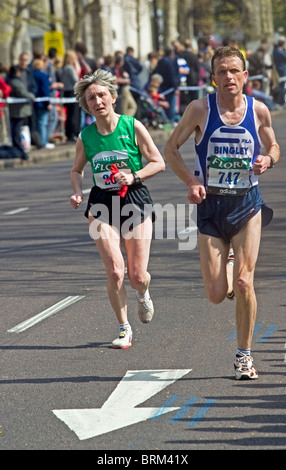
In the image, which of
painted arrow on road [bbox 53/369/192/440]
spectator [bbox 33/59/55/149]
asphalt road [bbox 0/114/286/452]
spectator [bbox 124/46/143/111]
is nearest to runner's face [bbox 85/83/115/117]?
asphalt road [bbox 0/114/286/452]

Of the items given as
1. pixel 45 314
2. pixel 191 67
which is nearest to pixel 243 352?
pixel 45 314

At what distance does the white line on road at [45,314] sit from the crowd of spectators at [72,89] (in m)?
13.1

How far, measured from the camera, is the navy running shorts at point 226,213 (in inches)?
262

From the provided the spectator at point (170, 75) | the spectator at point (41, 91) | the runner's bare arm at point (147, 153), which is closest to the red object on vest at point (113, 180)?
the runner's bare arm at point (147, 153)

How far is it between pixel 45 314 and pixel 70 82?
16.2m

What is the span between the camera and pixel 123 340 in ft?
24.9

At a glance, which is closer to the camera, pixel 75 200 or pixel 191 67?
pixel 75 200

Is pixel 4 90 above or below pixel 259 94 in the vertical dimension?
above

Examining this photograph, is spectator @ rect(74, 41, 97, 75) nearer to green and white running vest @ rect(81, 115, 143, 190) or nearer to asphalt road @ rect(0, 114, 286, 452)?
asphalt road @ rect(0, 114, 286, 452)

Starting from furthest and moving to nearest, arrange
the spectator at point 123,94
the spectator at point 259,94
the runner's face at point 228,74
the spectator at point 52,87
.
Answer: the spectator at point 259,94
the spectator at point 123,94
the spectator at point 52,87
the runner's face at point 228,74

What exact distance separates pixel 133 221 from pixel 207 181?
3.47ft

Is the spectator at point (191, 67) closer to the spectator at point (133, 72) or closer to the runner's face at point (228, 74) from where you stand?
the spectator at point (133, 72)

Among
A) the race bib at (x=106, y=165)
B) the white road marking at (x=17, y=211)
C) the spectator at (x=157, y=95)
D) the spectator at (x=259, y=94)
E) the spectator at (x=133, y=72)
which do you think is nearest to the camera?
the race bib at (x=106, y=165)

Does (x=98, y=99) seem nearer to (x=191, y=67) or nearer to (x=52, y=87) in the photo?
(x=52, y=87)
